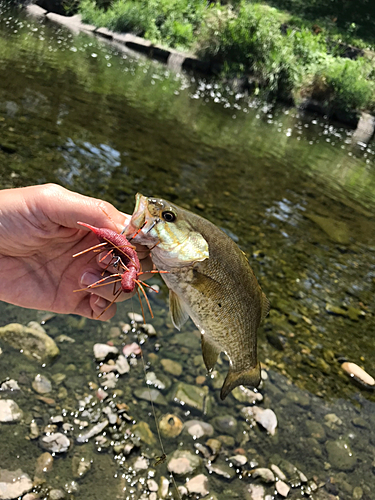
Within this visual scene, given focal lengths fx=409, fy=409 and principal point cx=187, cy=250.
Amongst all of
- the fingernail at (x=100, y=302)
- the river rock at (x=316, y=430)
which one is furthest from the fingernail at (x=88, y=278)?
the river rock at (x=316, y=430)

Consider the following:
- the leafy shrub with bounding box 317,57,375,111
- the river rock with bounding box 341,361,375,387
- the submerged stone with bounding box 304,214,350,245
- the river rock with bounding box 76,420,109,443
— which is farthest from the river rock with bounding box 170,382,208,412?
the leafy shrub with bounding box 317,57,375,111

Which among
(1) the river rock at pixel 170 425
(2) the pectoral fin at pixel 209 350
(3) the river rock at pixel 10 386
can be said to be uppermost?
(2) the pectoral fin at pixel 209 350

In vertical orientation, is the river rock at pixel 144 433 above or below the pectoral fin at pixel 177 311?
below

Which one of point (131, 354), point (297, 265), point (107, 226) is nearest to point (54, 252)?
point (107, 226)

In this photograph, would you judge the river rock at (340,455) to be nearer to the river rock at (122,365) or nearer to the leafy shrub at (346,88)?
the river rock at (122,365)

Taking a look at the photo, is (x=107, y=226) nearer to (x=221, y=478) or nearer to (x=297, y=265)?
(x=221, y=478)

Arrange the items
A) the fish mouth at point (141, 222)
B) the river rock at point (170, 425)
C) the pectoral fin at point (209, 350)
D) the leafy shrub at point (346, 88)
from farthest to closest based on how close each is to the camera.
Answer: the leafy shrub at point (346, 88) → the river rock at point (170, 425) → the pectoral fin at point (209, 350) → the fish mouth at point (141, 222)
